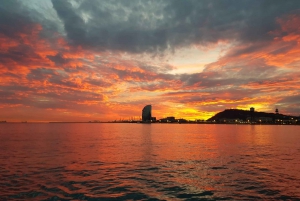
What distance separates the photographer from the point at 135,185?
26125mm

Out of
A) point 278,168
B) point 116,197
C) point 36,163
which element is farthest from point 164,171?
point 36,163

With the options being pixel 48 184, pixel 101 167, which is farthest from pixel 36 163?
pixel 48 184

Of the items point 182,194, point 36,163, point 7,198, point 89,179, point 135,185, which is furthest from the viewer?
point 36,163

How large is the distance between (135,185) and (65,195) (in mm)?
7325

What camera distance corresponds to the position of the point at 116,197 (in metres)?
22.0

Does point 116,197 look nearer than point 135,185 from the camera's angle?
Yes

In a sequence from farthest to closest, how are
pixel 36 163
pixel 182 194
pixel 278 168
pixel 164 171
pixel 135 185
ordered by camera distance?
pixel 36 163 < pixel 278 168 < pixel 164 171 < pixel 135 185 < pixel 182 194

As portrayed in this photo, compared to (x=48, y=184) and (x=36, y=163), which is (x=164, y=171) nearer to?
(x=48, y=184)

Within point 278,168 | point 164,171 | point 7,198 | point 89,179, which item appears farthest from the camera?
point 278,168

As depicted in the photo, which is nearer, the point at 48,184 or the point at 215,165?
the point at 48,184

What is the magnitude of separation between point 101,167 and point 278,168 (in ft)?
86.9

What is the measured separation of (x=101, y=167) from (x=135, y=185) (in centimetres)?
1205

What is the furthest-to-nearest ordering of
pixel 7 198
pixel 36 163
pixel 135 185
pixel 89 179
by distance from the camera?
A: 1. pixel 36 163
2. pixel 89 179
3. pixel 135 185
4. pixel 7 198

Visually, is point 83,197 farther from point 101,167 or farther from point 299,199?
point 299,199
